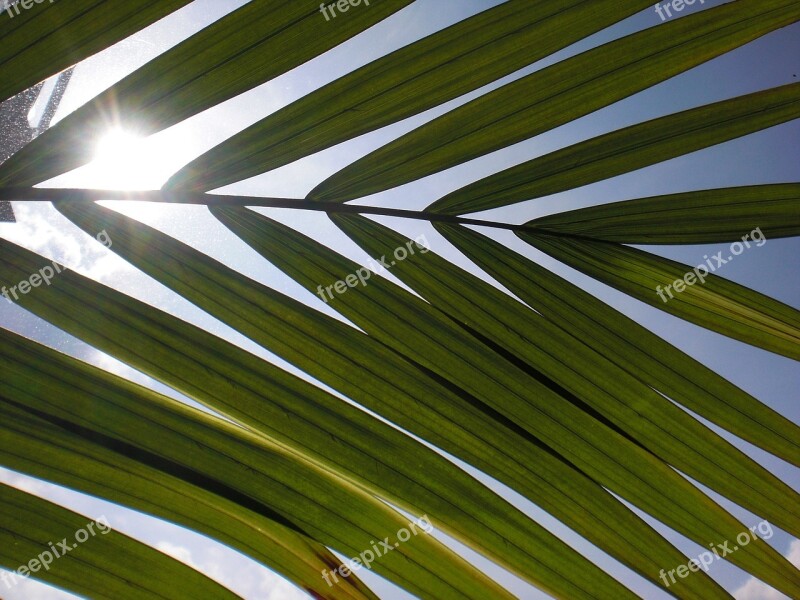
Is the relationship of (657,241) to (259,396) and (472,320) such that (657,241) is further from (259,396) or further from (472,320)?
(259,396)

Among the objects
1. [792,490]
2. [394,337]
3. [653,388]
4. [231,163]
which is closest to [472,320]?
[394,337]

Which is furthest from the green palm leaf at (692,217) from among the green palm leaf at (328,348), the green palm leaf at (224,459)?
the green palm leaf at (224,459)

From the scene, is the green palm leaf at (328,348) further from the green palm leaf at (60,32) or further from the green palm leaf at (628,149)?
the green palm leaf at (628,149)

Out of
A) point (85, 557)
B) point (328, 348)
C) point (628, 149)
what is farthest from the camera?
point (628, 149)

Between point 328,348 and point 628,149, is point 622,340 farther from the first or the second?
point 328,348

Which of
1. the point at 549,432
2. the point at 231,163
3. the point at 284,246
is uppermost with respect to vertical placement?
the point at 231,163

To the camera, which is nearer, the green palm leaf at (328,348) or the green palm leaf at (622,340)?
the green palm leaf at (328,348)

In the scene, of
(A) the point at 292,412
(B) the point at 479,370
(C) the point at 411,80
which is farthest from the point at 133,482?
(C) the point at 411,80

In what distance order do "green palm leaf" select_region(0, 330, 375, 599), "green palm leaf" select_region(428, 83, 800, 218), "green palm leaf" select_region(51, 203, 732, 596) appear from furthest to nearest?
1. "green palm leaf" select_region(428, 83, 800, 218)
2. "green palm leaf" select_region(51, 203, 732, 596)
3. "green palm leaf" select_region(0, 330, 375, 599)

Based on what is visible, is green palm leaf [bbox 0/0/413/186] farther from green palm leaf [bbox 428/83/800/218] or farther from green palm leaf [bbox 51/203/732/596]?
green palm leaf [bbox 428/83/800/218]

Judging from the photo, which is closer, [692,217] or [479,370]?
[479,370]

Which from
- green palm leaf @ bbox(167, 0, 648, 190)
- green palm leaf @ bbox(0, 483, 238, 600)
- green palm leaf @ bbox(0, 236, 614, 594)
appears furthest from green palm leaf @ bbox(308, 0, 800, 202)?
green palm leaf @ bbox(0, 483, 238, 600)
